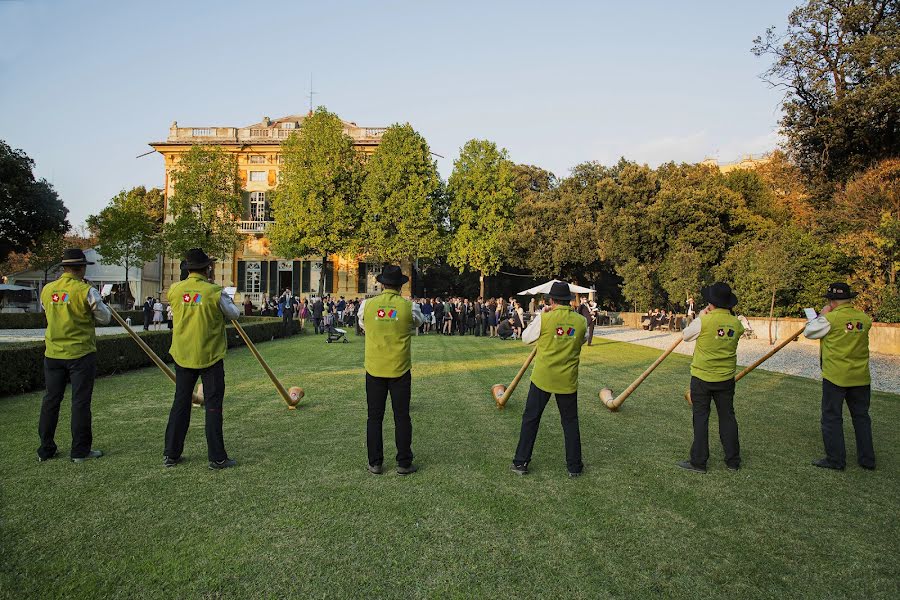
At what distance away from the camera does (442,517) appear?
4539mm

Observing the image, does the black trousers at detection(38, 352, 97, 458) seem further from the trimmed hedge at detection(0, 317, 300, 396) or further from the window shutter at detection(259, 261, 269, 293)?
the window shutter at detection(259, 261, 269, 293)

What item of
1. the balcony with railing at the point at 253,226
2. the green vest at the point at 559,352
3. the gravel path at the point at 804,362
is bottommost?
the gravel path at the point at 804,362

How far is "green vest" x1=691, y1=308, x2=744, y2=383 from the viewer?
595 centimetres

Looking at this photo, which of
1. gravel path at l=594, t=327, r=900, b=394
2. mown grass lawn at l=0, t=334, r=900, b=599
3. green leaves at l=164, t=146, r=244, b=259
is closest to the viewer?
mown grass lawn at l=0, t=334, r=900, b=599

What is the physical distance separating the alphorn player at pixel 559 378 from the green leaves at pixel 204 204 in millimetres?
38887

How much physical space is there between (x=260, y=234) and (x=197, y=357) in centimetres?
4206

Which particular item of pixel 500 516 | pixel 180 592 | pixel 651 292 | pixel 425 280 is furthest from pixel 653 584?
pixel 425 280

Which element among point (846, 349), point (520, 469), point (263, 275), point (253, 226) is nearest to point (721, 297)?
point (846, 349)

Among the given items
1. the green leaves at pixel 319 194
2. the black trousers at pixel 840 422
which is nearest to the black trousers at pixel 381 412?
the black trousers at pixel 840 422

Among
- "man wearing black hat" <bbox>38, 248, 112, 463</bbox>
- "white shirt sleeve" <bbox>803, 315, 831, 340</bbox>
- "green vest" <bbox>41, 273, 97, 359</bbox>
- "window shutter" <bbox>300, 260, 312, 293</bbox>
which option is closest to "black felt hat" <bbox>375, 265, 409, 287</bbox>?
"man wearing black hat" <bbox>38, 248, 112, 463</bbox>

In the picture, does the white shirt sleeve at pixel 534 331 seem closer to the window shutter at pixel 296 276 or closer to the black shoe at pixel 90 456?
the black shoe at pixel 90 456

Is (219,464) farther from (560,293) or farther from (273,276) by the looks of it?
(273,276)

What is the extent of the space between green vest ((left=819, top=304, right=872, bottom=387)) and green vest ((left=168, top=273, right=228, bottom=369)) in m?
6.46

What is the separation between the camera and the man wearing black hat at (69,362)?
19.1 feet
